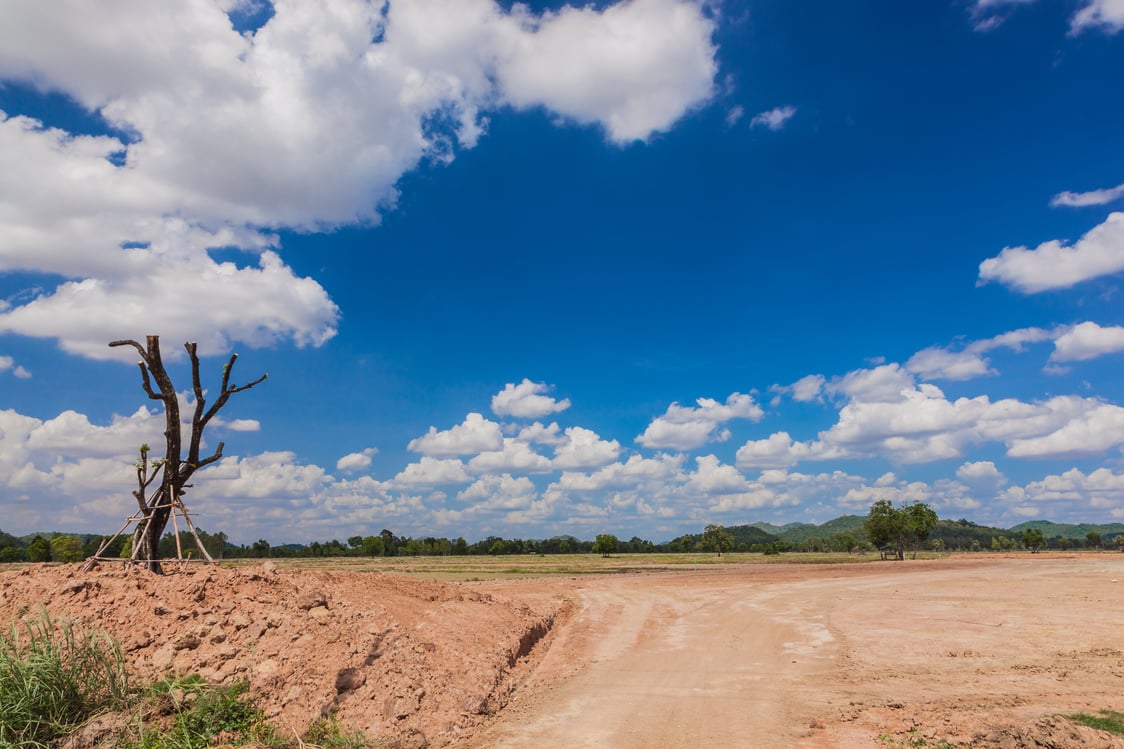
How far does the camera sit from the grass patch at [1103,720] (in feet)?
34.7

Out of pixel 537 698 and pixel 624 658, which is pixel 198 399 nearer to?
pixel 537 698

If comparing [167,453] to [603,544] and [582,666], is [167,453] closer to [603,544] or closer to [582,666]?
[582,666]

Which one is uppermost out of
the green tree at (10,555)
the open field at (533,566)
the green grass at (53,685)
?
the green grass at (53,685)

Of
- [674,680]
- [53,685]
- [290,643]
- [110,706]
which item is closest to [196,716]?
[110,706]

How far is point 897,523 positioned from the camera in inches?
3098

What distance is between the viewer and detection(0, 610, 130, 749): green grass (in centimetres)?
827

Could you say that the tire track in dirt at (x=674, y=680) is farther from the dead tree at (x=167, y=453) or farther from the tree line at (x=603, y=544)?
the tree line at (x=603, y=544)

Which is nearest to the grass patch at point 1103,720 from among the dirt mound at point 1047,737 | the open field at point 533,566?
the dirt mound at point 1047,737

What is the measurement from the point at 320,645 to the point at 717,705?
8291 mm

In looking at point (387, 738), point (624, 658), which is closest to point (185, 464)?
point (387, 738)

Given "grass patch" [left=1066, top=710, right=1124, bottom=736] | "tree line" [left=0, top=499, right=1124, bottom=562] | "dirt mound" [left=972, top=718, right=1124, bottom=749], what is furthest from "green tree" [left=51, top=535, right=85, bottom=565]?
"grass patch" [left=1066, top=710, right=1124, bottom=736]

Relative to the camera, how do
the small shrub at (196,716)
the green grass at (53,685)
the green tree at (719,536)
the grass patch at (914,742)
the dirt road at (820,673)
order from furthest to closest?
the green tree at (719,536), the dirt road at (820,673), the grass patch at (914,742), the small shrub at (196,716), the green grass at (53,685)

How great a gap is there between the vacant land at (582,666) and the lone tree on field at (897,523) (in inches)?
2387

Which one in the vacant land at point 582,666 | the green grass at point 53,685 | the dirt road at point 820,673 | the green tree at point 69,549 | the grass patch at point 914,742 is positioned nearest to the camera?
the green grass at point 53,685
